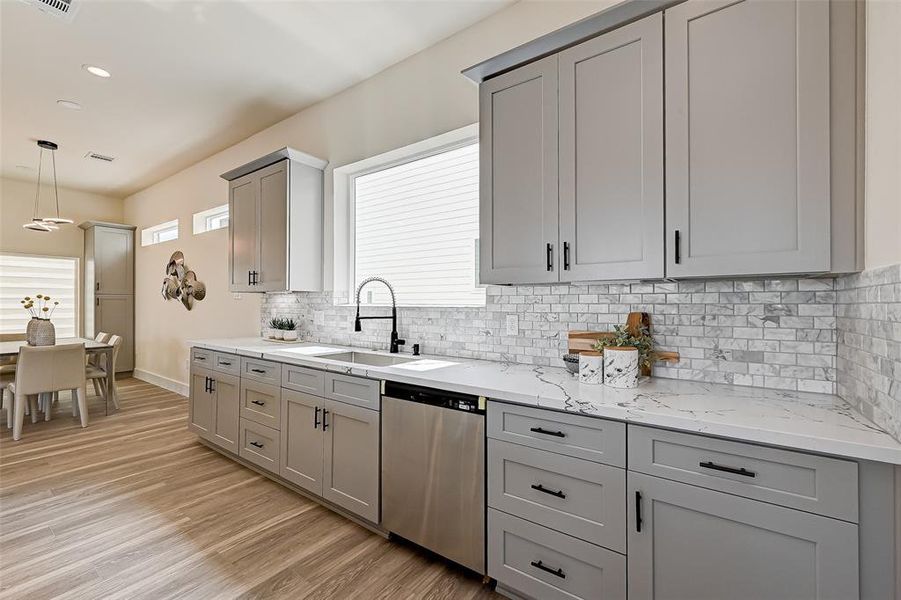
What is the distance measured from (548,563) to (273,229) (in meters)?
3.17

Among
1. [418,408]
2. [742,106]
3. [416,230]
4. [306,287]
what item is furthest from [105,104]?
[742,106]

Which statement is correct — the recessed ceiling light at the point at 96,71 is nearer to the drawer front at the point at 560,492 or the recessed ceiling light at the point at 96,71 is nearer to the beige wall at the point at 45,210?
the drawer front at the point at 560,492

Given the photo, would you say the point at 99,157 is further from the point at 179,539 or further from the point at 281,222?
the point at 179,539

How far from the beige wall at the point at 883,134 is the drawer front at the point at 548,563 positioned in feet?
4.16

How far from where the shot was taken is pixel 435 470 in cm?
197

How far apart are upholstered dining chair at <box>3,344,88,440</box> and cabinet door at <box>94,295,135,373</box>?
2.69 meters

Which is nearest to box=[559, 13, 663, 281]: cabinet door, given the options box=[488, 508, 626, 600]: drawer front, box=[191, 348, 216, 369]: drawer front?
box=[488, 508, 626, 600]: drawer front

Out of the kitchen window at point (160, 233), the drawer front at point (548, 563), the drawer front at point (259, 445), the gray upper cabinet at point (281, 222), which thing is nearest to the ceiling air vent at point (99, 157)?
the kitchen window at point (160, 233)

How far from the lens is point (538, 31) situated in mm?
2400

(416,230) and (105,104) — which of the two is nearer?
(416,230)

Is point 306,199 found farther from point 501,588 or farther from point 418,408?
point 501,588

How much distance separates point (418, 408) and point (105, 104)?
4216 mm

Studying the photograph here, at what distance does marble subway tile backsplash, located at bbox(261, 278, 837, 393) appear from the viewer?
1.64 m

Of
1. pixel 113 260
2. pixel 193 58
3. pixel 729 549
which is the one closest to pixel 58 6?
pixel 193 58
